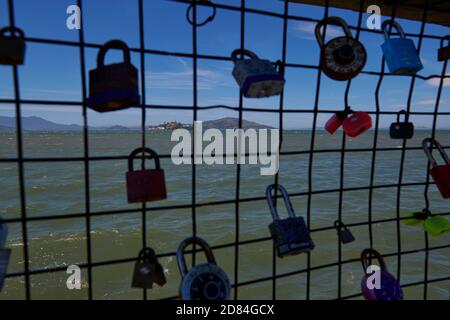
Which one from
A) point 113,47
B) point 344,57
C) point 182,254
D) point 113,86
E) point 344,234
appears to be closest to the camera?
point 113,86

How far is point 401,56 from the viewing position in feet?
5.41

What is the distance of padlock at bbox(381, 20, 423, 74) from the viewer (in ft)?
5.36

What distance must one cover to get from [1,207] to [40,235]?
118 inches

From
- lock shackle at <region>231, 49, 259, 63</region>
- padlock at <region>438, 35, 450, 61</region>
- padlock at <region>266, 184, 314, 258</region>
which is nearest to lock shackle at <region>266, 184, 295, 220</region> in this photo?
padlock at <region>266, 184, 314, 258</region>

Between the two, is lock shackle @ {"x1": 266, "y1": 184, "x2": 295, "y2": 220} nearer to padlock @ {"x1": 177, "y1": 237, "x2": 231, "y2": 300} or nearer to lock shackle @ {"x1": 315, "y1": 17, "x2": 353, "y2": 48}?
padlock @ {"x1": 177, "y1": 237, "x2": 231, "y2": 300}

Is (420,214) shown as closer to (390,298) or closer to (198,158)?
(390,298)

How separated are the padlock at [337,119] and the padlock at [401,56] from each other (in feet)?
0.84

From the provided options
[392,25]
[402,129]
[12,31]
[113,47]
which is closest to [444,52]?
[392,25]

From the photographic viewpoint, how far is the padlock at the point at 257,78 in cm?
134

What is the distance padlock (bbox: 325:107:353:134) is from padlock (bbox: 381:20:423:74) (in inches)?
10.1

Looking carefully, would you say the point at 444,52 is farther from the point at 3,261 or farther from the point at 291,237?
the point at 3,261

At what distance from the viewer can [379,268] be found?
1838 mm

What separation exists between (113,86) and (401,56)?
120cm

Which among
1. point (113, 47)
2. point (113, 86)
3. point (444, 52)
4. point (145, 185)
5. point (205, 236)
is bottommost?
point (205, 236)
